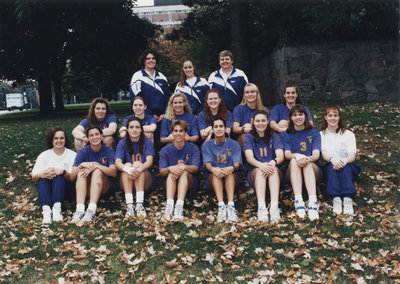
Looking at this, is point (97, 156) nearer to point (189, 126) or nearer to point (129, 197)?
point (129, 197)

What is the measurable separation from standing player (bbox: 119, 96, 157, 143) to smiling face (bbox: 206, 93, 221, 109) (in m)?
1.00

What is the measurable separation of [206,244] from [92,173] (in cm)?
Result: 218

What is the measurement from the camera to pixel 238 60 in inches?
534

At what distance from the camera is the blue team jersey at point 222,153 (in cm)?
586

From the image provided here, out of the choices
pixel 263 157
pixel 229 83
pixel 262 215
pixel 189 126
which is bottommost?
pixel 262 215

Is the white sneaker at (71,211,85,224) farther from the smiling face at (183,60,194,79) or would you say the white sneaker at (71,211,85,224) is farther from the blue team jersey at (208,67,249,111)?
the blue team jersey at (208,67,249,111)

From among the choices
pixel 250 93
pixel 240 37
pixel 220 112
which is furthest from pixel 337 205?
pixel 240 37

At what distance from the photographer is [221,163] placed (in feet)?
19.3

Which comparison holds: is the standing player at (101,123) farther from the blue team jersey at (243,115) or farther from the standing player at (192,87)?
the blue team jersey at (243,115)

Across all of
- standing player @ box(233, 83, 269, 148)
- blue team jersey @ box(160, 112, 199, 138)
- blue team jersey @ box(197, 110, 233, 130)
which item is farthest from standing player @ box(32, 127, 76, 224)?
standing player @ box(233, 83, 269, 148)

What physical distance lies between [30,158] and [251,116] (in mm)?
5117

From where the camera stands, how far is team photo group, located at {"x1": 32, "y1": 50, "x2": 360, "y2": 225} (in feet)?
18.3

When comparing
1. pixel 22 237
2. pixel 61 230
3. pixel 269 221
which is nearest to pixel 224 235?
pixel 269 221

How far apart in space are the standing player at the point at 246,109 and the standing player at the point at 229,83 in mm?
501
